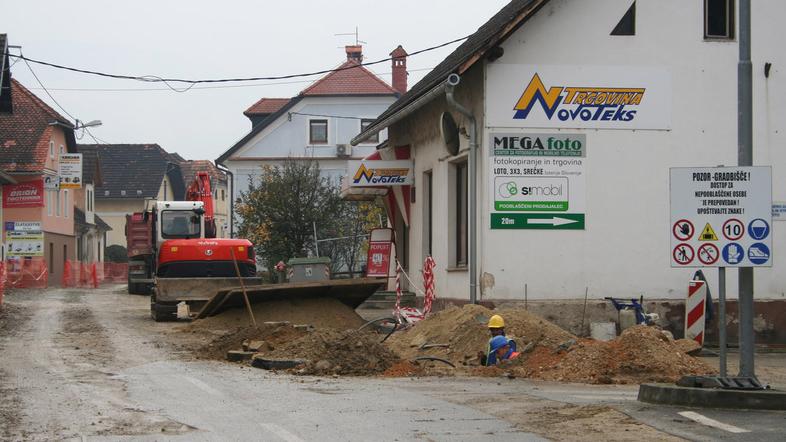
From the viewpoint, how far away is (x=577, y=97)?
20.6 m

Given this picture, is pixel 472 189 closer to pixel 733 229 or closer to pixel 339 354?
pixel 339 354

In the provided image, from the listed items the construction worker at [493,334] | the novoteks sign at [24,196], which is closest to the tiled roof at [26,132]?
the novoteks sign at [24,196]

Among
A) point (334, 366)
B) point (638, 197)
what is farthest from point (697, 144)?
point (334, 366)

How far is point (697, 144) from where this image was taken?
69.1 feet

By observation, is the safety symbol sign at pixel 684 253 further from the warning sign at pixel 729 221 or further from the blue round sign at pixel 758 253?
the blue round sign at pixel 758 253

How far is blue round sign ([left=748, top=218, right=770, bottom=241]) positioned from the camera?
12438 millimetres

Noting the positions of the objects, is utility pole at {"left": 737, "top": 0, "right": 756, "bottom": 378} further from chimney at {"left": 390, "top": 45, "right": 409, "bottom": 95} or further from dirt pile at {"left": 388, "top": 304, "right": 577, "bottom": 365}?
chimney at {"left": 390, "top": 45, "right": 409, "bottom": 95}

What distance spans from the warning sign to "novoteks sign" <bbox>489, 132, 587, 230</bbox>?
25.3ft

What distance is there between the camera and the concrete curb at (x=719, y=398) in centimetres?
1149

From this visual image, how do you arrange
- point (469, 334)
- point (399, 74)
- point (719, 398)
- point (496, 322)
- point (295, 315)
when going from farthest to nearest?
point (399, 74) < point (295, 315) < point (469, 334) < point (496, 322) < point (719, 398)

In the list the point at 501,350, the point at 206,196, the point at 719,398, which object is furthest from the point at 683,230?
the point at 206,196

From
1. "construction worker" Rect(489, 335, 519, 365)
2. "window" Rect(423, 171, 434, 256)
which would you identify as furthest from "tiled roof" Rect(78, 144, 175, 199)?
"construction worker" Rect(489, 335, 519, 365)

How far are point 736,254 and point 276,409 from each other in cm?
514

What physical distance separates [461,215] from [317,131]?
4322 centimetres
